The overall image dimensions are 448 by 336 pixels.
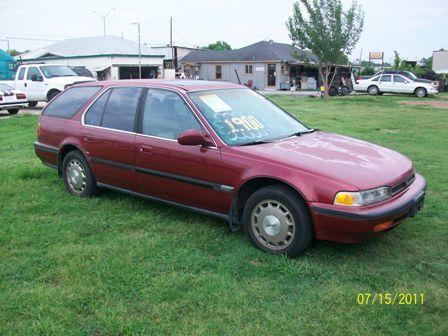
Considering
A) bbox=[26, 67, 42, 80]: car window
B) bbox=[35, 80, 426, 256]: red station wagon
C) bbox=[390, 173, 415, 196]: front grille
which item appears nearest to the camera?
bbox=[35, 80, 426, 256]: red station wagon

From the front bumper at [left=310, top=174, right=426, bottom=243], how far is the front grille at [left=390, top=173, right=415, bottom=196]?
8 cm

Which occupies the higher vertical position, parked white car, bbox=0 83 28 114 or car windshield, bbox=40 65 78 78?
car windshield, bbox=40 65 78 78

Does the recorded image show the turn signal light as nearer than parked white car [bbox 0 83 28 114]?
Yes

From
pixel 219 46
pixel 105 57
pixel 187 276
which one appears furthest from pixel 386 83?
pixel 219 46

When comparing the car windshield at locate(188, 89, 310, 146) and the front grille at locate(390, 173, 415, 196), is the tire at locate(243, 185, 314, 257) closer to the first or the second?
the car windshield at locate(188, 89, 310, 146)

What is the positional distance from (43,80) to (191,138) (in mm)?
16119

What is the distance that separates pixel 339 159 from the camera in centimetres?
422

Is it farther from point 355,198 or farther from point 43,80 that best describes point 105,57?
point 355,198

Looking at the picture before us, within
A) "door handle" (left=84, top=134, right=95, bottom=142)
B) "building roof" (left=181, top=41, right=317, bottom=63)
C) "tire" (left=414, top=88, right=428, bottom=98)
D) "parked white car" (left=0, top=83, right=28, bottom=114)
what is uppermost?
"building roof" (left=181, top=41, right=317, bottom=63)

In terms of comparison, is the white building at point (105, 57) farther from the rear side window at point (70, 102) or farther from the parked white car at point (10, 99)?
the rear side window at point (70, 102)

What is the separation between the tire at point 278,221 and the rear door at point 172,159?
1.28 feet

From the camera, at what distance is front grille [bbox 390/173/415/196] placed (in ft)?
13.3

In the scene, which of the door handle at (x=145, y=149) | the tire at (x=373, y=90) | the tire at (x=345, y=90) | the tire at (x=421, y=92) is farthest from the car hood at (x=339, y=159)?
the tire at (x=345, y=90)
